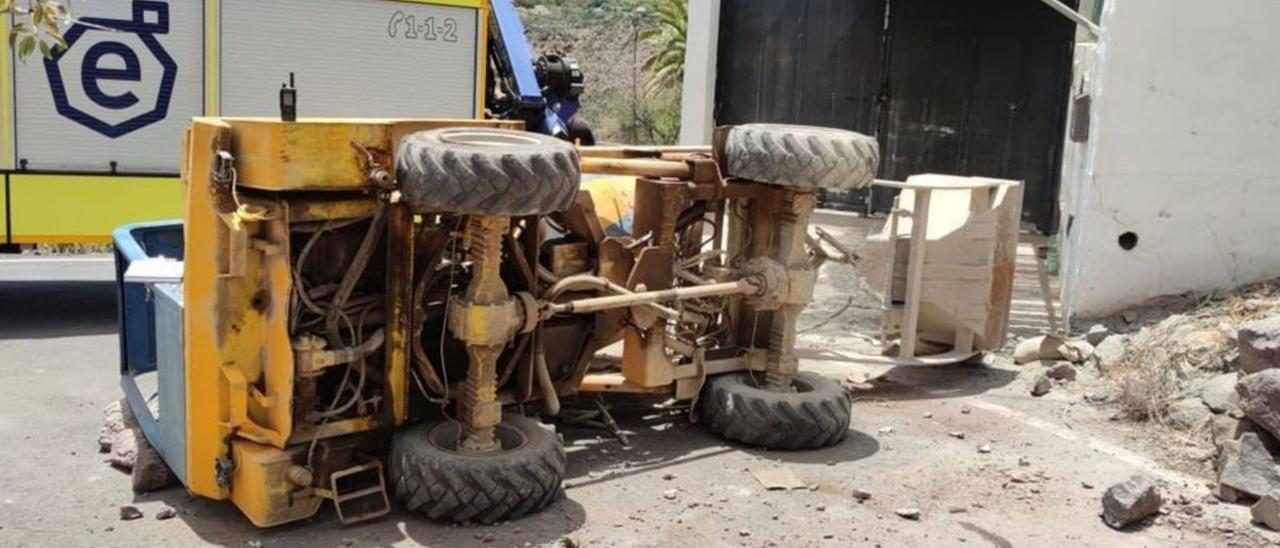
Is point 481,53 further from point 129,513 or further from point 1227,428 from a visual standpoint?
point 1227,428

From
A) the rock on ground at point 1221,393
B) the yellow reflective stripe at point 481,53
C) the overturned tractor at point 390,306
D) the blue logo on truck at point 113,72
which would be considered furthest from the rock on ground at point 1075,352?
the blue logo on truck at point 113,72

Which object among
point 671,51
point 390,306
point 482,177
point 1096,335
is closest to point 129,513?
point 390,306

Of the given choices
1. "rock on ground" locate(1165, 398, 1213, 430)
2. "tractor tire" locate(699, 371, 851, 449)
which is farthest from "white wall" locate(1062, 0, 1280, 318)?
"tractor tire" locate(699, 371, 851, 449)

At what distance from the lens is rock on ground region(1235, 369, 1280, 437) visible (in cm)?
523

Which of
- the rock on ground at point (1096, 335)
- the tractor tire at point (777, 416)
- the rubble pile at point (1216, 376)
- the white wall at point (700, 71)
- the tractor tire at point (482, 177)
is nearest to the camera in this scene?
the tractor tire at point (482, 177)

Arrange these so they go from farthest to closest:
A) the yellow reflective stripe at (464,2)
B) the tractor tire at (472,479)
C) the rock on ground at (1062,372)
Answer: the yellow reflective stripe at (464,2) < the rock on ground at (1062,372) < the tractor tire at (472,479)

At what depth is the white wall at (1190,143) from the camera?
8008mm

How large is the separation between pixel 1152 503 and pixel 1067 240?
5.10 m

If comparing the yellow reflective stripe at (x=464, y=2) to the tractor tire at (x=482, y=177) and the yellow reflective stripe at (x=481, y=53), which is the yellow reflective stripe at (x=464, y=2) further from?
the tractor tire at (x=482, y=177)

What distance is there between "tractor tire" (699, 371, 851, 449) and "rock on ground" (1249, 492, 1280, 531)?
1.82m

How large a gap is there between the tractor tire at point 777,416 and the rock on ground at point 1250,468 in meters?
1.70

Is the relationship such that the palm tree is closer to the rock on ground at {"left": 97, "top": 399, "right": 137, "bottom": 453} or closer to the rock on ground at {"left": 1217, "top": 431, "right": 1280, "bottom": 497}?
the rock on ground at {"left": 97, "top": 399, "right": 137, "bottom": 453}

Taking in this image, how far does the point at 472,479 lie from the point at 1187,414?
393cm

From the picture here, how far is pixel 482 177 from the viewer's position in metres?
4.21
